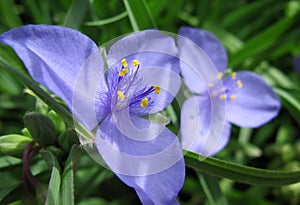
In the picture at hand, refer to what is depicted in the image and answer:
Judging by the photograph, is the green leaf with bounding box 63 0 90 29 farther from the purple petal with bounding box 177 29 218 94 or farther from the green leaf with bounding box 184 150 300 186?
the green leaf with bounding box 184 150 300 186

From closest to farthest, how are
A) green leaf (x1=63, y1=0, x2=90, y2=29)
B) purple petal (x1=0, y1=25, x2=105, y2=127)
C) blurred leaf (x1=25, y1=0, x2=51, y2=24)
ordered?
1. purple petal (x1=0, y1=25, x2=105, y2=127)
2. green leaf (x1=63, y1=0, x2=90, y2=29)
3. blurred leaf (x1=25, y1=0, x2=51, y2=24)

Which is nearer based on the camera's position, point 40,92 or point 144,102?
point 40,92

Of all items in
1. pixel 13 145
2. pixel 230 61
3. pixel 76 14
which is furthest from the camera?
pixel 230 61

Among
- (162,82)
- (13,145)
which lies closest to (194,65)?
(162,82)

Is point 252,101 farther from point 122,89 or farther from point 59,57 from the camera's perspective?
point 59,57

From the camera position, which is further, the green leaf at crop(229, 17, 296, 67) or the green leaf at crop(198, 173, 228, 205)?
the green leaf at crop(229, 17, 296, 67)

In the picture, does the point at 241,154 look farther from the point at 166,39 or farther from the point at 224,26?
the point at 166,39

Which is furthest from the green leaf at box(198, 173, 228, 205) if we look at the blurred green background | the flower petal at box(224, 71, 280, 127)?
the flower petal at box(224, 71, 280, 127)
